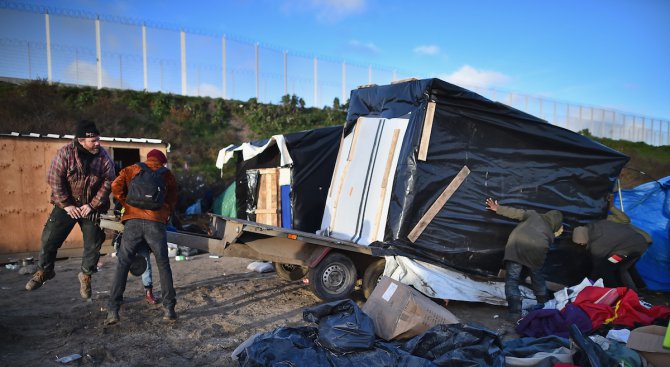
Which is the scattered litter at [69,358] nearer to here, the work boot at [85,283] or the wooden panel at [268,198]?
the work boot at [85,283]

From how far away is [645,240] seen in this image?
21.7ft

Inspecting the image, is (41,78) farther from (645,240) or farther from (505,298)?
(645,240)

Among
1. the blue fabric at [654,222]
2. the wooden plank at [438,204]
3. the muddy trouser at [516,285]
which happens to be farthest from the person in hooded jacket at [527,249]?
the blue fabric at [654,222]

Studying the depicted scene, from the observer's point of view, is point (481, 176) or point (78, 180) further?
point (481, 176)

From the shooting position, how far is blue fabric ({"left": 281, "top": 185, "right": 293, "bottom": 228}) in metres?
10.1

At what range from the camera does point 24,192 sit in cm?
939

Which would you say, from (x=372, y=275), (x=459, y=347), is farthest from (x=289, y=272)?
(x=459, y=347)

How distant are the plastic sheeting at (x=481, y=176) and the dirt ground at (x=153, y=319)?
97 cm

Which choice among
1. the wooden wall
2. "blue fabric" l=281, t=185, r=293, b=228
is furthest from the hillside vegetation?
"blue fabric" l=281, t=185, r=293, b=228

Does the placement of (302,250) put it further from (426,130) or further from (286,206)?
(286,206)

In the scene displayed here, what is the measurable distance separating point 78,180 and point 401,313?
3.76 m

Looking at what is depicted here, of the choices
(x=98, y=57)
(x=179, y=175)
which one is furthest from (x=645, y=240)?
(x=98, y=57)

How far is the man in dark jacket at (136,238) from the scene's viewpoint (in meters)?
4.77

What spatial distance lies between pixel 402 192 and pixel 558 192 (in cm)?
254
